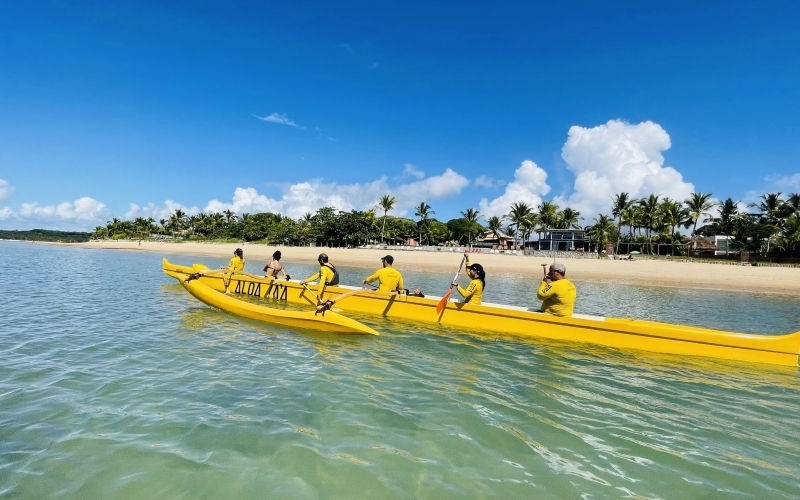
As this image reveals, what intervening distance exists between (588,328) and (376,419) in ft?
16.9

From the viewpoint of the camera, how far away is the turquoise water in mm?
3336

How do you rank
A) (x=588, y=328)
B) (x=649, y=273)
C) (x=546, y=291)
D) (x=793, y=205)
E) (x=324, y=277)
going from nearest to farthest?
1. (x=588, y=328)
2. (x=546, y=291)
3. (x=324, y=277)
4. (x=649, y=273)
5. (x=793, y=205)

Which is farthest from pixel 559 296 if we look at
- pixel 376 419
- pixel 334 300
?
pixel 376 419

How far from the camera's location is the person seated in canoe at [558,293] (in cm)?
781

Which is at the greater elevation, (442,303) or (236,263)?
(236,263)

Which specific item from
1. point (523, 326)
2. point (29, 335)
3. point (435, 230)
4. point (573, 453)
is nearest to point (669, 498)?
point (573, 453)

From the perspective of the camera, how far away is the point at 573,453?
12.7ft

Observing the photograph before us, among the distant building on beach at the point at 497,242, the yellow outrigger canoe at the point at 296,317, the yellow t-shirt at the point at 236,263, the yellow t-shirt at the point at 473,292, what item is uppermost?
the distant building on beach at the point at 497,242

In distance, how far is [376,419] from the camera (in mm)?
4445

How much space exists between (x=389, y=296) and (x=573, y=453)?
6260 millimetres

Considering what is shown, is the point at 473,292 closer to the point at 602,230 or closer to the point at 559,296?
the point at 559,296

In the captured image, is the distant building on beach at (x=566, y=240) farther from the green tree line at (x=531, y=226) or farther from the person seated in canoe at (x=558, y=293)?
the person seated in canoe at (x=558, y=293)

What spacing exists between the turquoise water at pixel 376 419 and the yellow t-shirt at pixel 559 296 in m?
0.69

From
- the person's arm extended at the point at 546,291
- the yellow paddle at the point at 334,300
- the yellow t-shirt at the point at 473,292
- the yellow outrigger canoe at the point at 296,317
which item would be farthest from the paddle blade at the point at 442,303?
the person's arm extended at the point at 546,291
